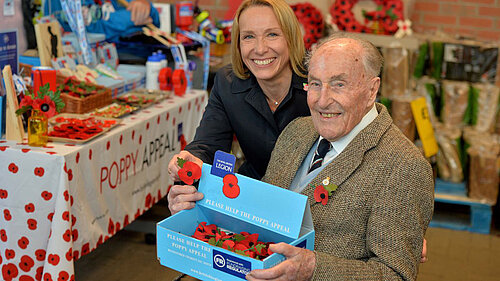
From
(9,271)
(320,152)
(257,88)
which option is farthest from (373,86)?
(9,271)

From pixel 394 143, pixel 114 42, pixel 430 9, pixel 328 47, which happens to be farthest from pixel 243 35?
pixel 430 9

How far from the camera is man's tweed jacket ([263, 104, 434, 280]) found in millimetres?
1835

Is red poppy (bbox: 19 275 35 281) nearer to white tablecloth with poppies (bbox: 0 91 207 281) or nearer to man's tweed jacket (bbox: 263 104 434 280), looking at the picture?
white tablecloth with poppies (bbox: 0 91 207 281)

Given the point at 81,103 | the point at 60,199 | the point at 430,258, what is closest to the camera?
the point at 60,199

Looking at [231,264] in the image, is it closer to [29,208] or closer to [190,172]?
[190,172]

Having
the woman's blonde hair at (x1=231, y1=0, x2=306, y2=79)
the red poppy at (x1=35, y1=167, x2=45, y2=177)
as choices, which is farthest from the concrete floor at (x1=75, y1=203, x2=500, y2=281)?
the woman's blonde hair at (x1=231, y1=0, x2=306, y2=79)

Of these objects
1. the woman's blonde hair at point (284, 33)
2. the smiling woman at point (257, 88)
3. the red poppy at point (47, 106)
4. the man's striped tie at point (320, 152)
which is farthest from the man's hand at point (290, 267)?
the red poppy at point (47, 106)

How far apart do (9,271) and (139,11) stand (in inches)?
81.9

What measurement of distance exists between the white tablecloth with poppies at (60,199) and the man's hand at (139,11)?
108cm

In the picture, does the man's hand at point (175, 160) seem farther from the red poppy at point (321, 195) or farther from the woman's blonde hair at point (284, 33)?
the woman's blonde hair at point (284, 33)

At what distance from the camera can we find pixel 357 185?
1.95 m

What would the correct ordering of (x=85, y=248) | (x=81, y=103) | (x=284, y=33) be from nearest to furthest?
(x=284, y=33) → (x=85, y=248) → (x=81, y=103)

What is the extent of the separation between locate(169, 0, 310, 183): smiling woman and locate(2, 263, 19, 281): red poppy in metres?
1.09

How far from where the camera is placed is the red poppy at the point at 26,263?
3.00 meters
